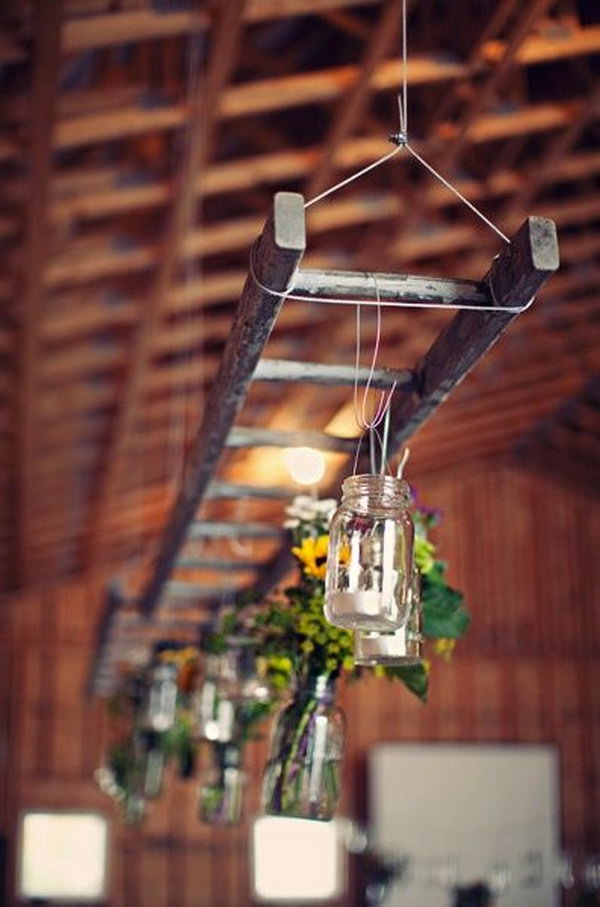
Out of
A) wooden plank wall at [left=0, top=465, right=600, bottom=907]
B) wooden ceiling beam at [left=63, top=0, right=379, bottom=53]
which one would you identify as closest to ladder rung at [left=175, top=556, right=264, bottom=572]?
wooden ceiling beam at [left=63, top=0, right=379, bottom=53]

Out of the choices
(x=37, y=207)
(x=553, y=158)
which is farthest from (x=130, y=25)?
(x=553, y=158)

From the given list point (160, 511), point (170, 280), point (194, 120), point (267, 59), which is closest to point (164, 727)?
point (170, 280)

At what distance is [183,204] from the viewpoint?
4941mm

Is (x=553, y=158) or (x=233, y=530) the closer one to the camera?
(x=233, y=530)

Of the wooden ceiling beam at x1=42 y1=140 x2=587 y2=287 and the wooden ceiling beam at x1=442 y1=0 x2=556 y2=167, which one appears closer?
the wooden ceiling beam at x1=442 y1=0 x2=556 y2=167

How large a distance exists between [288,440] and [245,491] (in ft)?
1.42

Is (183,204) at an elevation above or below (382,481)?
above

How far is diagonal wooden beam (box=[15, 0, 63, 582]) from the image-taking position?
3455 mm

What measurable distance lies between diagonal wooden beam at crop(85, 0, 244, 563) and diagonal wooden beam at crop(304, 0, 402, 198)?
448 millimetres

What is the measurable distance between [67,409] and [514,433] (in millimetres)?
5547

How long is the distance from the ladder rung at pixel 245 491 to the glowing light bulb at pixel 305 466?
30cm

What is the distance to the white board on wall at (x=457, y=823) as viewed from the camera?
1135 cm

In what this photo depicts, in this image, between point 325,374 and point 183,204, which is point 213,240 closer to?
point 183,204

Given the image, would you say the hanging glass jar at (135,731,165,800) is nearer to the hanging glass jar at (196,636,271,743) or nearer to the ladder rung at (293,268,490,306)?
the hanging glass jar at (196,636,271,743)
